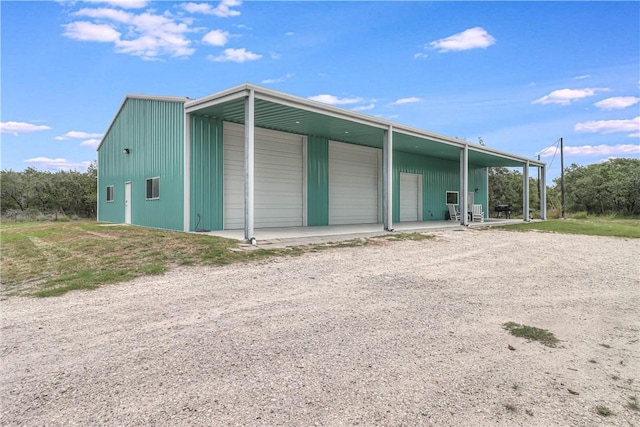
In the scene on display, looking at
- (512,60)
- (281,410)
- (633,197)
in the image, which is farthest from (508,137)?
(281,410)

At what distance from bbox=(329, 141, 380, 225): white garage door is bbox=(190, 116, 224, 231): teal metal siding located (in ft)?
16.8

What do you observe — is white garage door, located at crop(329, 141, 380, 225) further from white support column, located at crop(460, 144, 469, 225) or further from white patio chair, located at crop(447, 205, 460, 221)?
white patio chair, located at crop(447, 205, 460, 221)

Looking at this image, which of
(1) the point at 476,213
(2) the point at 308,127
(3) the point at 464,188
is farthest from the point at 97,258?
(1) the point at 476,213

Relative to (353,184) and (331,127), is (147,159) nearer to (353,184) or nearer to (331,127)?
(331,127)

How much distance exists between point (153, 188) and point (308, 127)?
5794 millimetres

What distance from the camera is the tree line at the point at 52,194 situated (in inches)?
995

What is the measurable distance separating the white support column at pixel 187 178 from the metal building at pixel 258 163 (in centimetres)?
3

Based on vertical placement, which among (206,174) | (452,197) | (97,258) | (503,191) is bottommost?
(97,258)

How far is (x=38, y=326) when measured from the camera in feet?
11.6

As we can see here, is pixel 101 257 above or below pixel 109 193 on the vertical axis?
below

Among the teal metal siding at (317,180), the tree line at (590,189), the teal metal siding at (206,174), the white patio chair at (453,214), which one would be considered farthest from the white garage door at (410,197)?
the tree line at (590,189)

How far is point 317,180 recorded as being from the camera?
14828 millimetres

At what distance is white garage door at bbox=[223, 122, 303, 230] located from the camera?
1217cm

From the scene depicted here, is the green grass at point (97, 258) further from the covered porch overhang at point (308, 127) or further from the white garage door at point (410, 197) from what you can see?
the white garage door at point (410, 197)
